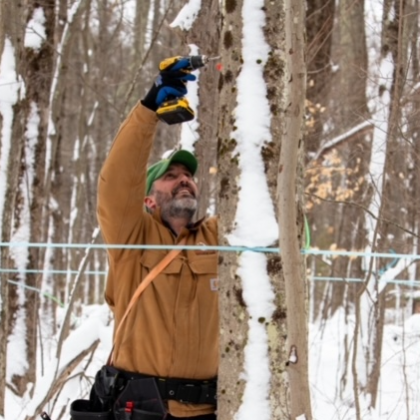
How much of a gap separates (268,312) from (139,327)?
0.67 m

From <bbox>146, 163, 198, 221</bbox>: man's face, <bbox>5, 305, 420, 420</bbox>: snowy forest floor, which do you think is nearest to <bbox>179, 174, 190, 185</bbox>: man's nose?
<bbox>146, 163, 198, 221</bbox>: man's face

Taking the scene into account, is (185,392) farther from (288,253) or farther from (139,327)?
(288,253)

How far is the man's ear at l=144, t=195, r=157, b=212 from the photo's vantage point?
306 centimetres

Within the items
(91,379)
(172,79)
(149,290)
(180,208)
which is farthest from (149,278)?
(91,379)

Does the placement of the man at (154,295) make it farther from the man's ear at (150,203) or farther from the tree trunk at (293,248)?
the tree trunk at (293,248)

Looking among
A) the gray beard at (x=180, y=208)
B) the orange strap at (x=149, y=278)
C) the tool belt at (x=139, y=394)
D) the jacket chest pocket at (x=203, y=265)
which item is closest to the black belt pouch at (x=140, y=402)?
the tool belt at (x=139, y=394)

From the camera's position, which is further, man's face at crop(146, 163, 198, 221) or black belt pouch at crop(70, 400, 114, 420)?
man's face at crop(146, 163, 198, 221)

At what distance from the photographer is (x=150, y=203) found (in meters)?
3.09

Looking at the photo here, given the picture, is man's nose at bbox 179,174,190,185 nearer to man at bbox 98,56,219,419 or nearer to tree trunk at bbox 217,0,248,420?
man at bbox 98,56,219,419

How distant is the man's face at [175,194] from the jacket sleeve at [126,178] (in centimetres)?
21

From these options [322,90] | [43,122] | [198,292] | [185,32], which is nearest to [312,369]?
[322,90]

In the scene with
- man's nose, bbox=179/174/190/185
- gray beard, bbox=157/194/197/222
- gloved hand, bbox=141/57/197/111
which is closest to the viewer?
gloved hand, bbox=141/57/197/111

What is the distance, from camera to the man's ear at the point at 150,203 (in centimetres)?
306

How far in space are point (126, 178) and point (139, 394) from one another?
2.93 ft
